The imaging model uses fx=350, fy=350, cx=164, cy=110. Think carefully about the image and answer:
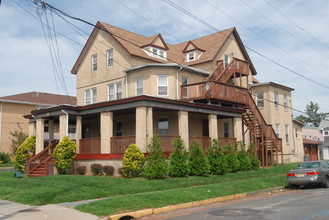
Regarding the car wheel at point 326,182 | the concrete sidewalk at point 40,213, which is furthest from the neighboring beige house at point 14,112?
the car wheel at point 326,182

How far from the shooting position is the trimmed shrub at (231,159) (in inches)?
880

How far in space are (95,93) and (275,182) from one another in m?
17.0

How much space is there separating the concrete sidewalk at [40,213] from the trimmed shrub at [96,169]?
29.5ft

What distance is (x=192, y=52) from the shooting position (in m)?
31.5

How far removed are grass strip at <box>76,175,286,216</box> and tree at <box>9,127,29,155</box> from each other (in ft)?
106

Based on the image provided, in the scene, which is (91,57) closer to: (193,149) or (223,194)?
(193,149)

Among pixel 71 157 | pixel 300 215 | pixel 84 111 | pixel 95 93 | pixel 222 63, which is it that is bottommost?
pixel 300 215

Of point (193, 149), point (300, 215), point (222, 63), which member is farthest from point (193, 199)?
point (222, 63)

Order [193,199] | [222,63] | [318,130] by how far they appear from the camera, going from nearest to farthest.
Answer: [193,199], [222,63], [318,130]

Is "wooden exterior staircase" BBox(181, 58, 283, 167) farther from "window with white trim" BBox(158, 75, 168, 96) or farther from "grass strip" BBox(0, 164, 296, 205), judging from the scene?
"grass strip" BBox(0, 164, 296, 205)

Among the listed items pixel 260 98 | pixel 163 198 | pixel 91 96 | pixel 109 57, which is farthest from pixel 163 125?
pixel 163 198

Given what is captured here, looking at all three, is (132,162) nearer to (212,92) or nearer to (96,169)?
(96,169)

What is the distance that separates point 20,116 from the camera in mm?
45719

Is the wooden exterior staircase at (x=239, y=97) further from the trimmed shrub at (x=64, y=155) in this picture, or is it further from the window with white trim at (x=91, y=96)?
the window with white trim at (x=91, y=96)
